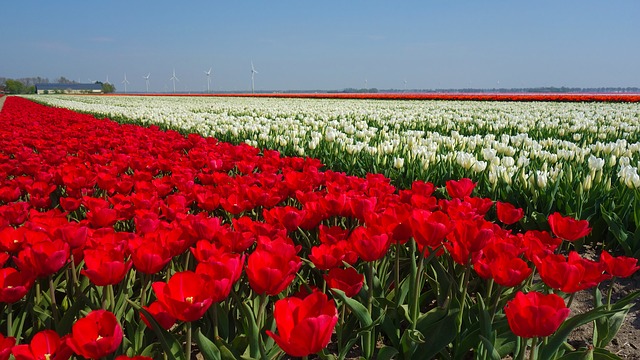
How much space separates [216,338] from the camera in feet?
5.20

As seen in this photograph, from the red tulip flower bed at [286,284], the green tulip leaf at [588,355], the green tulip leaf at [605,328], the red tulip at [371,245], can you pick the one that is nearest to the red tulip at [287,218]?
the red tulip flower bed at [286,284]

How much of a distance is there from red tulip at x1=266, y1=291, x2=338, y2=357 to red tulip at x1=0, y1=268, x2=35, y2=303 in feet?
2.77

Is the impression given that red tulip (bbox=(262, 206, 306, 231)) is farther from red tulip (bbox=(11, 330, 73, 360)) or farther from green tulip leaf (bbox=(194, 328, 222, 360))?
red tulip (bbox=(11, 330, 73, 360))

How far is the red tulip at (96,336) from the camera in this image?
1.23 metres

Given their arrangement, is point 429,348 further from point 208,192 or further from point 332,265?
point 208,192

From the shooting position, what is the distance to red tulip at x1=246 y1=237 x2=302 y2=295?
1.43 m

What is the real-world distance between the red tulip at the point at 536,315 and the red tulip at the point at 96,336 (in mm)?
995

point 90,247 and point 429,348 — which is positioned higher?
point 90,247

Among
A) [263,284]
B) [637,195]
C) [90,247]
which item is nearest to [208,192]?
[90,247]

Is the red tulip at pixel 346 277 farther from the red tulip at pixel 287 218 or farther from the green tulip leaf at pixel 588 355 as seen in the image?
the green tulip leaf at pixel 588 355

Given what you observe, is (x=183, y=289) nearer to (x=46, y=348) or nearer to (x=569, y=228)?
(x=46, y=348)

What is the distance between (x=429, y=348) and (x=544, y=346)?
0.37 m

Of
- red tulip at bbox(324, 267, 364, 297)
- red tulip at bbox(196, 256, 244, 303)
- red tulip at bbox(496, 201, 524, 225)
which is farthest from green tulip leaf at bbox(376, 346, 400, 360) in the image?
red tulip at bbox(496, 201, 524, 225)

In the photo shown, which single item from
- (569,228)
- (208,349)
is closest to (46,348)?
(208,349)
